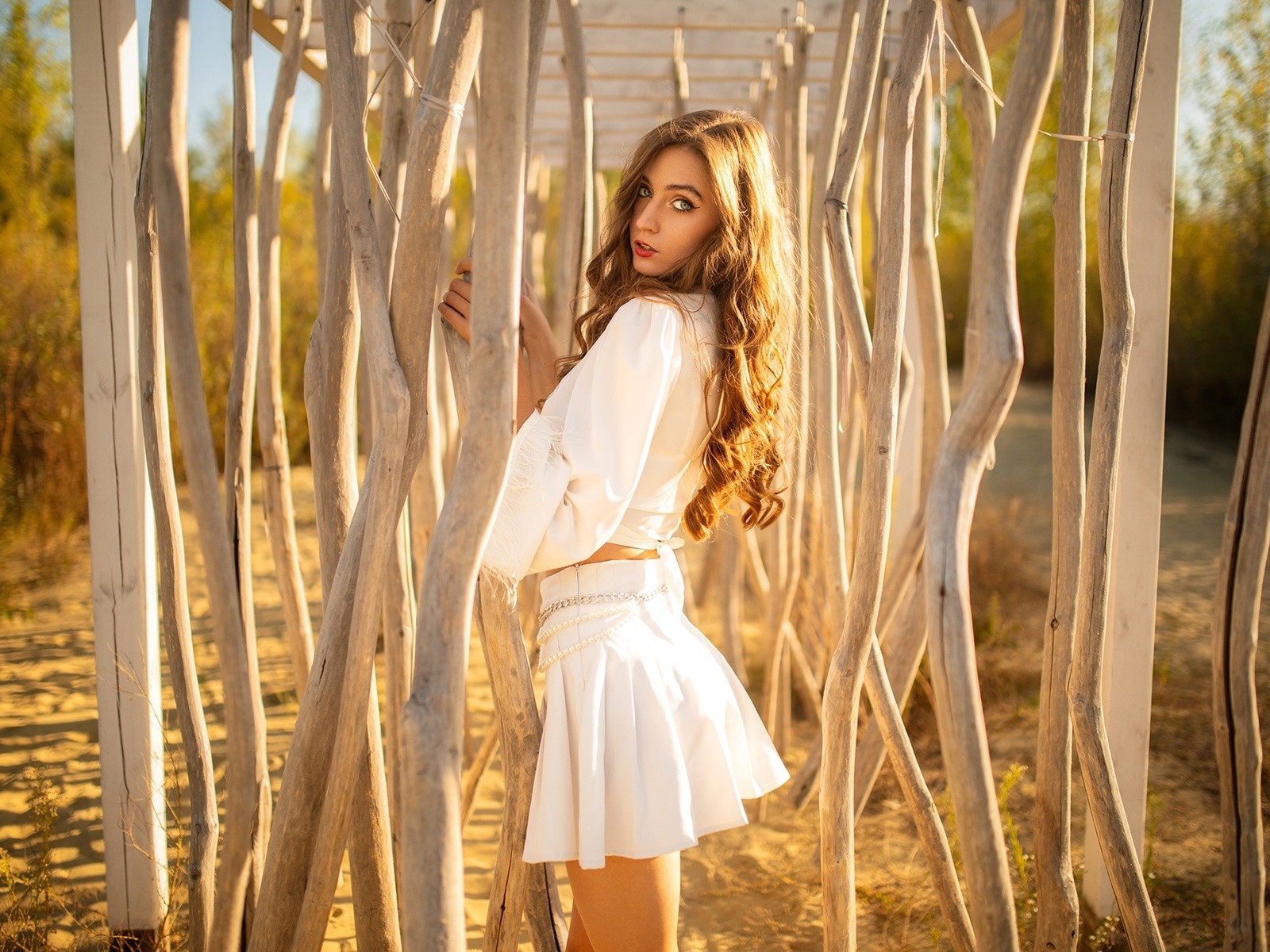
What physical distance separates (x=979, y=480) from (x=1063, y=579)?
661 millimetres

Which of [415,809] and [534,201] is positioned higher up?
[534,201]

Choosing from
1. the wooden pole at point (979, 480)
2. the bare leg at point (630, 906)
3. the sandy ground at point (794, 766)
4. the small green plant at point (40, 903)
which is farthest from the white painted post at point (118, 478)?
the wooden pole at point (979, 480)

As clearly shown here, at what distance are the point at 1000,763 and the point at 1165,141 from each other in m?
2.29

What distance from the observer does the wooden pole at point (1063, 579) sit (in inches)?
65.2

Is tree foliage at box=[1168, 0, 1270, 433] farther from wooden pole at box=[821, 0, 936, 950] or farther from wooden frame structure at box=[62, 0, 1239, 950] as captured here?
wooden pole at box=[821, 0, 936, 950]

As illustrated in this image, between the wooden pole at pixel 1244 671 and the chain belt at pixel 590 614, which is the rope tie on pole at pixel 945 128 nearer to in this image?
the wooden pole at pixel 1244 671

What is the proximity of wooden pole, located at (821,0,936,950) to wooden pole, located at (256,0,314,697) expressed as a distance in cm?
122

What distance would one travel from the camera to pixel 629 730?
138 cm

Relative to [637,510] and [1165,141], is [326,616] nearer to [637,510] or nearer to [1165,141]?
[637,510]

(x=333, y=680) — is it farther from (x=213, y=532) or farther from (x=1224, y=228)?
(x=1224, y=228)

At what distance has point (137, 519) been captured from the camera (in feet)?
6.36

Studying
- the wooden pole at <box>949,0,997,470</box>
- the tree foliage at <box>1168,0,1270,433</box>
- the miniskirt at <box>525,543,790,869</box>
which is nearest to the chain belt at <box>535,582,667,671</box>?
the miniskirt at <box>525,543,790,869</box>

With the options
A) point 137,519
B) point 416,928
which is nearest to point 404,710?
point 416,928

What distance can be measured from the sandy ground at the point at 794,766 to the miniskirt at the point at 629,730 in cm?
122
